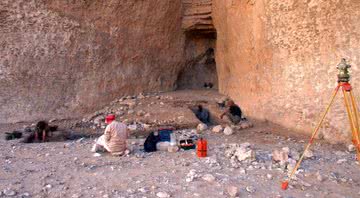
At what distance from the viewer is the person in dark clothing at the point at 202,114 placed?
398 inches

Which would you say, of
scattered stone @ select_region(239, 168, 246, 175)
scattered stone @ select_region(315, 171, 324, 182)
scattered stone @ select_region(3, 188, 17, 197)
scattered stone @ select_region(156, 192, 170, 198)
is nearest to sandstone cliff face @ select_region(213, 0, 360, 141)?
scattered stone @ select_region(315, 171, 324, 182)

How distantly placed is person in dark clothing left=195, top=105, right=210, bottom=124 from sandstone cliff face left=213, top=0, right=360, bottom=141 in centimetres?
93

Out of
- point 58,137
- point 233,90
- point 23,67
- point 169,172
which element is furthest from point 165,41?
point 169,172

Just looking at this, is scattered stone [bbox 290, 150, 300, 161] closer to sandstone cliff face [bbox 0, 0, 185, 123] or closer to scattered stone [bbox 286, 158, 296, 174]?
scattered stone [bbox 286, 158, 296, 174]

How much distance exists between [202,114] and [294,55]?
9.69ft

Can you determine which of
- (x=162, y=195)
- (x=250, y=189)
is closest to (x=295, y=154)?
(x=250, y=189)

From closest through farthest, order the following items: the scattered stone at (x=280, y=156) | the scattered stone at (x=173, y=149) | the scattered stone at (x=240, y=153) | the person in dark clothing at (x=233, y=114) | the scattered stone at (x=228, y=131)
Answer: the scattered stone at (x=280, y=156) → the scattered stone at (x=240, y=153) → the scattered stone at (x=173, y=149) → the scattered stone at (x=228, y=131) → the person in dark clothing at (x=233, y=114)

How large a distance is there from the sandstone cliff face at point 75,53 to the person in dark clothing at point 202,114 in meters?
2.01

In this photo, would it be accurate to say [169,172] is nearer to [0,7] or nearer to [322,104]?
[322,104]

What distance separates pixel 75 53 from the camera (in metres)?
10.5

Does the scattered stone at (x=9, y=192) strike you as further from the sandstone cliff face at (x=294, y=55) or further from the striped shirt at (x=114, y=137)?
the sandstone cliff face at (x=294, y=55)

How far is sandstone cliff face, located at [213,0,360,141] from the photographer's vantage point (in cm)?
723

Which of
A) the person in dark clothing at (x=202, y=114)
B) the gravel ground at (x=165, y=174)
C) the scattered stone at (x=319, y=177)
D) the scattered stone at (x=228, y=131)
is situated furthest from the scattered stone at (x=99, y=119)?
the scattered stone at (x=319, y=177)

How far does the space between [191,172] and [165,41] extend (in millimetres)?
7155
